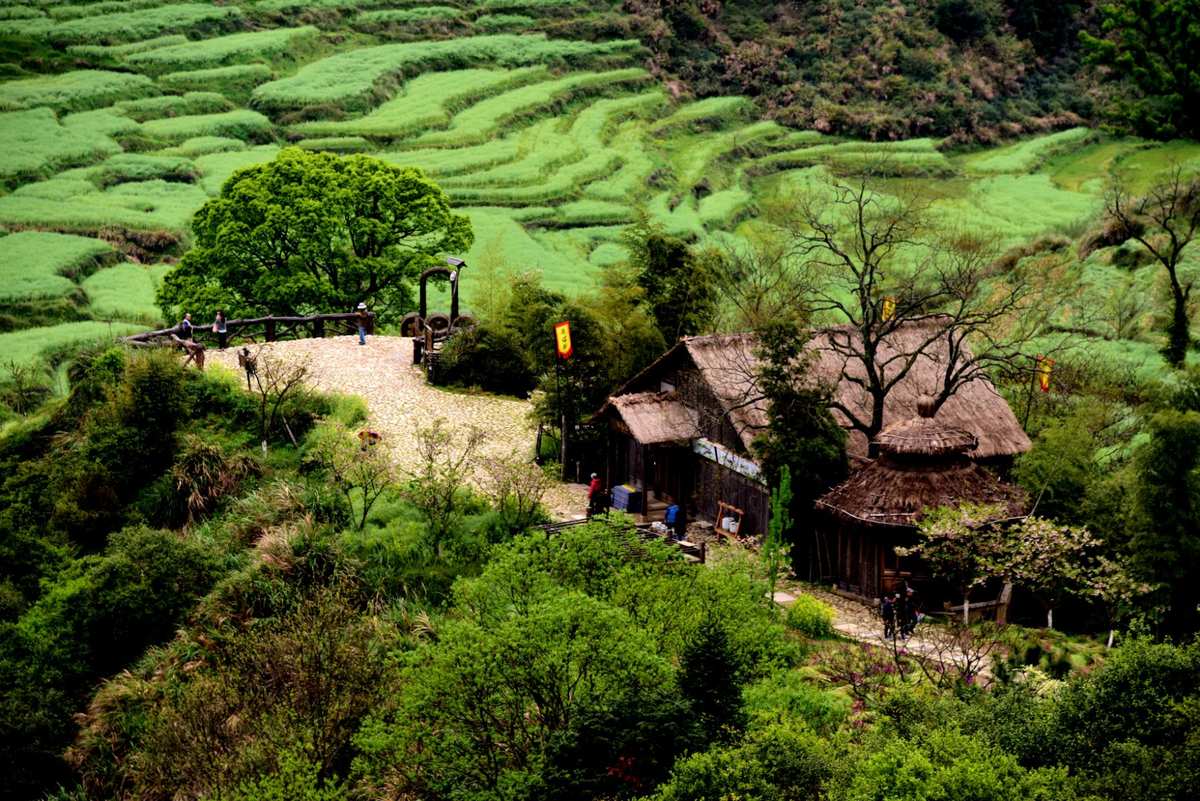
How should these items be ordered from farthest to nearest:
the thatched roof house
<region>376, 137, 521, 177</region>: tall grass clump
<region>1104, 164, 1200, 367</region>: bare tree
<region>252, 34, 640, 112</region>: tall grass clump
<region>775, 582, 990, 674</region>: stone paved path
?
<region>252, 34, 640, 112</region>: tall grass clump < <region>376, 137, 521, 177</region>: tall grass clump < <region>1104, 164, 1200, 367</region>: bare tree < the thatched roof house < <region>775, 582, 990, 674</region>: stone paved path

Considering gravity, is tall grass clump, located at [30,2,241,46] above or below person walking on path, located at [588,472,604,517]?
above

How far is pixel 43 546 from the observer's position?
31.1m

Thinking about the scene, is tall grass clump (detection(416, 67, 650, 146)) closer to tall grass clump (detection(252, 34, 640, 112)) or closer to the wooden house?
tall grass clump (detection(252, 34, 640, 112))

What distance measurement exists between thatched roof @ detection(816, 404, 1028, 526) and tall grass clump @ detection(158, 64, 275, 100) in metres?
55.1

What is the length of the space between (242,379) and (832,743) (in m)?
25.3

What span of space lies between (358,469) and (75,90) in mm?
50414

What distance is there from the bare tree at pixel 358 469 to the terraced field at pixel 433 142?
18706 mm

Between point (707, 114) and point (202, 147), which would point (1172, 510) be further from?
point (707, 114)

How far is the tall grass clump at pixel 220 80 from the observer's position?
72188 mm

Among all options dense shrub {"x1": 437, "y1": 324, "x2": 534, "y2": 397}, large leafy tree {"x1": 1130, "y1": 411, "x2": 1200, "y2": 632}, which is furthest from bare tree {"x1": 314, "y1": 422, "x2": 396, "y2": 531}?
large leafy tree {"x1": 1130, "y1": 411, "x2": 1200, "y2": 632}

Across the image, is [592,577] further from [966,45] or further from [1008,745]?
[966,45]

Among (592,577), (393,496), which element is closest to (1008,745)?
(592,577)

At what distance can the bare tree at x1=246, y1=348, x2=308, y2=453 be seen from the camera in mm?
34844

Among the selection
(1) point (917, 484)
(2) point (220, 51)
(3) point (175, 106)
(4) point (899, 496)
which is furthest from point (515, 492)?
(2) point (220, 51)
